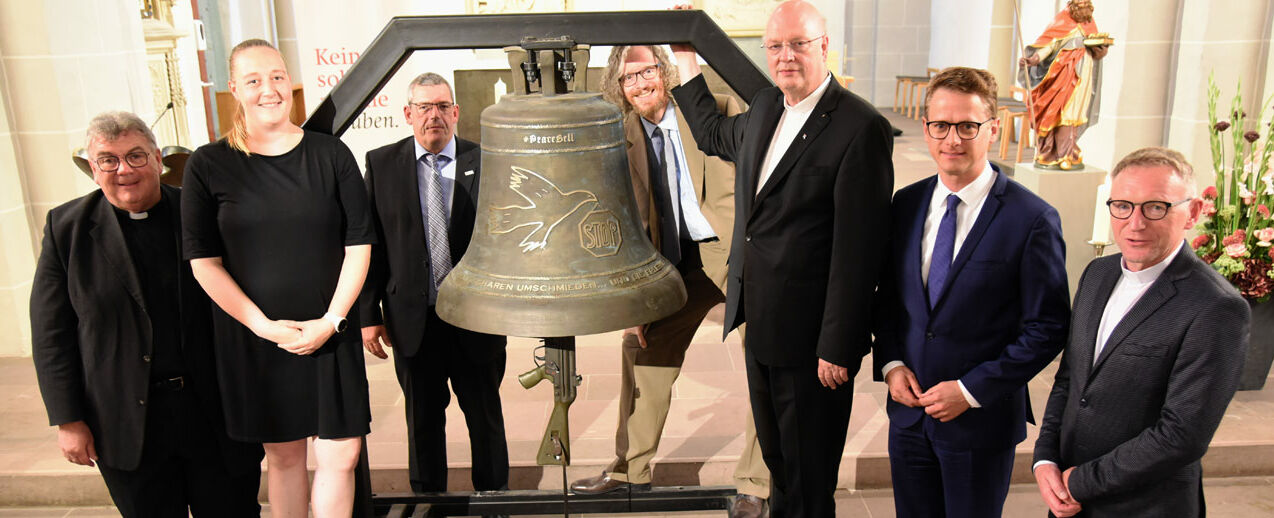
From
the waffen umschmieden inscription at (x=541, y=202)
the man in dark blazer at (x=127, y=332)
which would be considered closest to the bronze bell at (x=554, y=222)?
the waffen umschmieden inscription at (x=541, y=202)

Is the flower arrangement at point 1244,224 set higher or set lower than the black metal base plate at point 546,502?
higher

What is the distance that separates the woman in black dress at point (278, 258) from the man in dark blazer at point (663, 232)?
3.13ft

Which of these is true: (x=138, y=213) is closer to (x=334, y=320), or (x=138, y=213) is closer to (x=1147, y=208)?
(x=334, y=320)

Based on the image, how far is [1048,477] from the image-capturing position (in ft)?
7.68

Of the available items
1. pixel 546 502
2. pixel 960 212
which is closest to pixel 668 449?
pixel 546 502

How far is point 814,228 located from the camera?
252 cm

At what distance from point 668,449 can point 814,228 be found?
1.79m

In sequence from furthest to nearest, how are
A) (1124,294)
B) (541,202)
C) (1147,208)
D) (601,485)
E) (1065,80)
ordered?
1. (1065,80)
2. (601,485)
3. (1124,294)
4. (1147,208)
5. (541,202)

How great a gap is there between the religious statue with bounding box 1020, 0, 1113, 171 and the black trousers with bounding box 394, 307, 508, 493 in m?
3.70

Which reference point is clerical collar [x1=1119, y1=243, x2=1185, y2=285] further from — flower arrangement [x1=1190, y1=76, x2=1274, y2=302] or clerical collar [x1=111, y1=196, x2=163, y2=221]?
clerical collar [x1=111, y1=196, x2=163, y2=221]

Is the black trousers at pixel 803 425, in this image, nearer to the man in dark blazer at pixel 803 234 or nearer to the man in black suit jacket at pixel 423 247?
the man in dark blazer at pixel 803 234

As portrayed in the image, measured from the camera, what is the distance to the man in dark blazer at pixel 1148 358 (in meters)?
2.05

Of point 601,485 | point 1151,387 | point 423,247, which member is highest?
point 423,247

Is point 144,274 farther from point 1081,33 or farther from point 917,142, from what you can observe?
point 917,142
